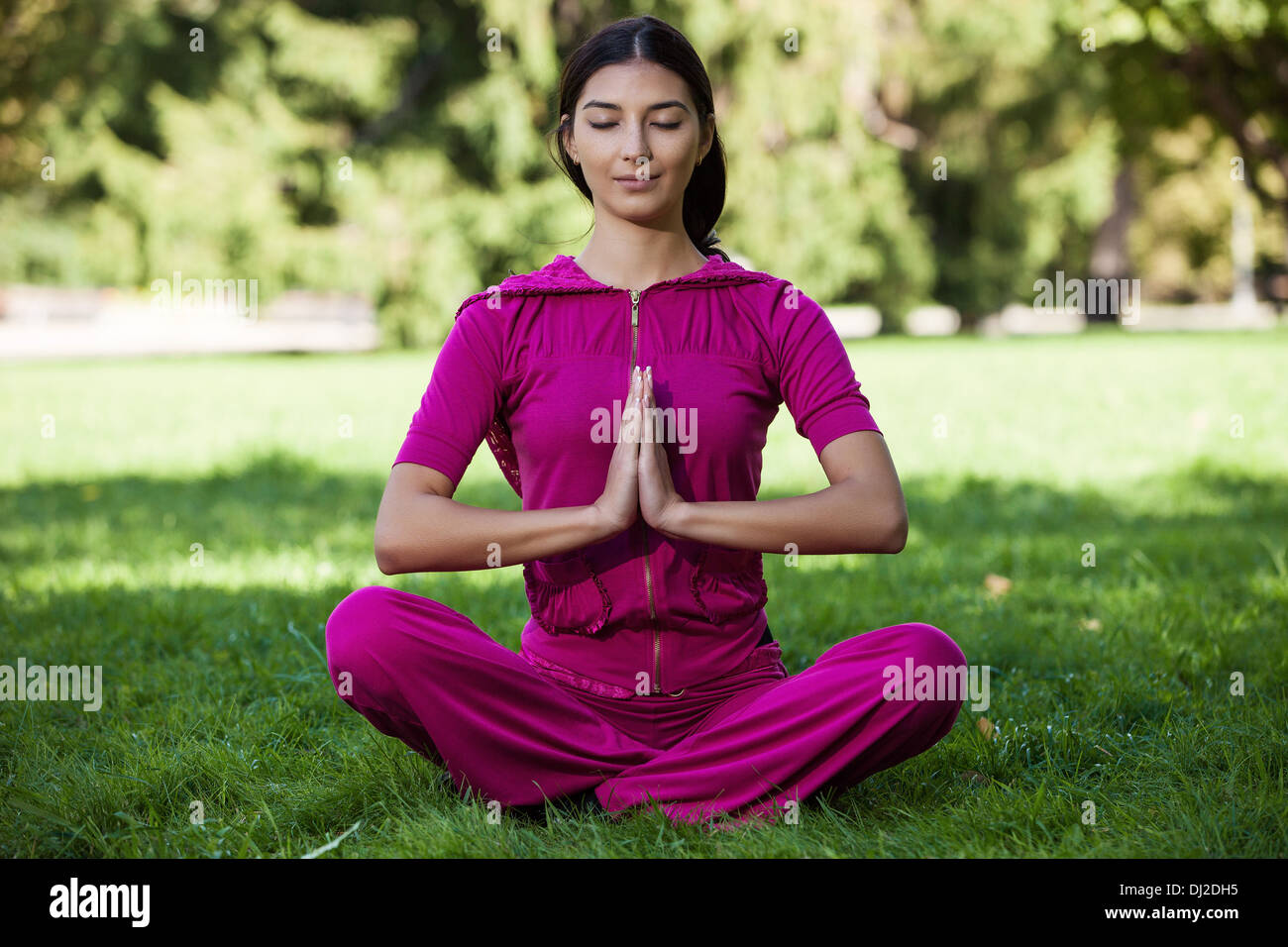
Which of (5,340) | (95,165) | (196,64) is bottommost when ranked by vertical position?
(5,340)

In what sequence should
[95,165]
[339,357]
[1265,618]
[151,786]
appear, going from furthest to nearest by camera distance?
1. [95,165]
2. [339,357]
3. [1265,618]
4. [151,786]

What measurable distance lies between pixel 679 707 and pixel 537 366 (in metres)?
0.82

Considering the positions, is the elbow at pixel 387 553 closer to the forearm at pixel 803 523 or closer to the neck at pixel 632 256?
the forearm at pixel 803 523

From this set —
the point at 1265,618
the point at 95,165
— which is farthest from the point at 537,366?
the point at 95,165

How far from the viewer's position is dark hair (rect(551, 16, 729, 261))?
280 cm

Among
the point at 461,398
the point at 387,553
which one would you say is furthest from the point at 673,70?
the point at 387,553

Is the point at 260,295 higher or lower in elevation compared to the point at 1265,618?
higher

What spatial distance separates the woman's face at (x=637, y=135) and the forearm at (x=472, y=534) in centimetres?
Result: 75

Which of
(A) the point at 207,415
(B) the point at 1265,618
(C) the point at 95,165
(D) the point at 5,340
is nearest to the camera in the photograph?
(B) the point at 1265,618

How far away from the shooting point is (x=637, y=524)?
2.76m

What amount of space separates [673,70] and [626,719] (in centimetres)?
144

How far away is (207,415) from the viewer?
11500mm

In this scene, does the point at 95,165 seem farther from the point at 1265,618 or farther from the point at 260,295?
the point at 1265,618

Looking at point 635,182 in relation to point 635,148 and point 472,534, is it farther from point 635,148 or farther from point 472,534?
point 472,534
